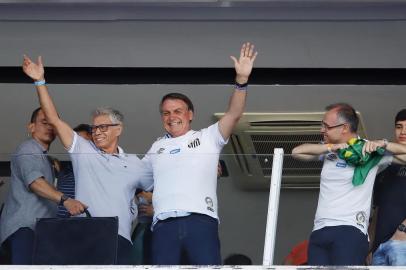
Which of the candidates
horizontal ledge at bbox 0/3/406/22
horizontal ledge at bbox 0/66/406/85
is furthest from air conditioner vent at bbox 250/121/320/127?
horizontal ledge at bbox 0/3/406/22

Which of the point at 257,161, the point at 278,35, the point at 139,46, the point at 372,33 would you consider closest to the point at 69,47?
the point at 139,46

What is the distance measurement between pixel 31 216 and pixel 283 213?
1.23 meters

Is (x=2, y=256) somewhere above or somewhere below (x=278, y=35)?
below

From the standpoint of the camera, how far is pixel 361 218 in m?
6.58

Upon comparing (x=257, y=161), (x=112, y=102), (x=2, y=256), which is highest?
(x=112, y=102)

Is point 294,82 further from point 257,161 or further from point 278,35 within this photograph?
point 257,161

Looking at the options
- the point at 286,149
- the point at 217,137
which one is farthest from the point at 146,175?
the point at 286,149

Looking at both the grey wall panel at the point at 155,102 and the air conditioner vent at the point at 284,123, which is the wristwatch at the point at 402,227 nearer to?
the air conditioner vent at the point at 284,123

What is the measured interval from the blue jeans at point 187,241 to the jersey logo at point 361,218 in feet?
2.19

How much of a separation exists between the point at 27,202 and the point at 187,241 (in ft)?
2.88

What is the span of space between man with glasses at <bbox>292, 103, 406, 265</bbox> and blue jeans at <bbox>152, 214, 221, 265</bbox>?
18.3 inches

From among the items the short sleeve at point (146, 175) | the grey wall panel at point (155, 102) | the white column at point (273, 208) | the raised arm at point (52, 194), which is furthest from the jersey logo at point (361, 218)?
the grey wall panel at point (155, 102)

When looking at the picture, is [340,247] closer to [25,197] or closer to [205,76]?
[25,197]

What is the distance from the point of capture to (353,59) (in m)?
9.12
